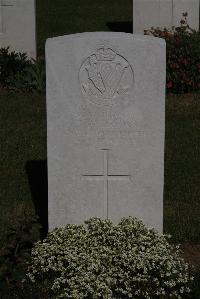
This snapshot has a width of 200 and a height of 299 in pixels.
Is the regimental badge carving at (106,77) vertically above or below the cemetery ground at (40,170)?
above

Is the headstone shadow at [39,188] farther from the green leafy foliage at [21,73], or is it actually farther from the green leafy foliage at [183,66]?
the green leafy foliage at [183,66]

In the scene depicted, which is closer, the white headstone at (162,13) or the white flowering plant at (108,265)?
the white flowering plant at (108,265)

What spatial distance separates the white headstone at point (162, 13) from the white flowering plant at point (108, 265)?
27.5ft

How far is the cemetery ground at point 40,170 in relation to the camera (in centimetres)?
650

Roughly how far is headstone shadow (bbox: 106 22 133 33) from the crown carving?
40.4 ft

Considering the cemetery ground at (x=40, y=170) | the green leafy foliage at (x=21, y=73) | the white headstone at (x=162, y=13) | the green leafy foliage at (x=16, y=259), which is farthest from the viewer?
the white headstone at (x=162, y=13)

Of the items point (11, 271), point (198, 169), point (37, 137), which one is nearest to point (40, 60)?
point (37, 137)

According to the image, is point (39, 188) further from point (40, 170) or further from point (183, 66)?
point (183, 66)

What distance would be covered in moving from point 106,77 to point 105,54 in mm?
170

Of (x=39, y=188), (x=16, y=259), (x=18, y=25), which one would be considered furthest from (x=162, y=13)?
(x=16, y=259)

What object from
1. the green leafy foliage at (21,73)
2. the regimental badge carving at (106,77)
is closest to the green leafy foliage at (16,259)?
the regimental badge carving at (106,77)

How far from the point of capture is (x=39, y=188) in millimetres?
7699

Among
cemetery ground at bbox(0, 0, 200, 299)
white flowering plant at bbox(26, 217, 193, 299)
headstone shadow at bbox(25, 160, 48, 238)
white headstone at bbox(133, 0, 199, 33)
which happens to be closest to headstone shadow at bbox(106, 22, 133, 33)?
white headstone at bbox(133, 0, 199, 33)

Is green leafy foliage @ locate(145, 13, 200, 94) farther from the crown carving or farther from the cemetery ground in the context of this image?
the crown carving
